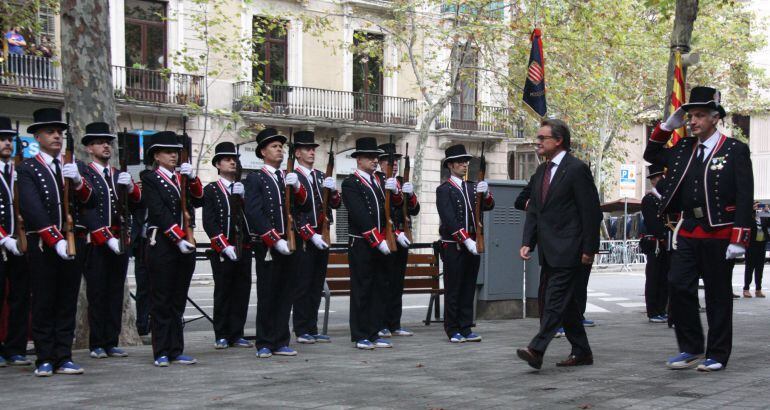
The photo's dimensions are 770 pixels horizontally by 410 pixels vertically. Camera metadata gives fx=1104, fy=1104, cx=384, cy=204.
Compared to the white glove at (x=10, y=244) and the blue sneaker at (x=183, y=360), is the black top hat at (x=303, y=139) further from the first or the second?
the white glove at (x=10, y=244)

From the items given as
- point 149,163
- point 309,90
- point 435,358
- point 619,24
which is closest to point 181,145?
point 149,163

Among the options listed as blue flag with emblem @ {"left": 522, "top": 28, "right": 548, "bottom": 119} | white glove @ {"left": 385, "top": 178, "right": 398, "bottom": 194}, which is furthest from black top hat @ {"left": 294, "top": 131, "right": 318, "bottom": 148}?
blue flag with emblem @ {"left": 522, "top": 28, "right": 548, "bottom": 119}

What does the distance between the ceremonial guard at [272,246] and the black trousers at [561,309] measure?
2.59m

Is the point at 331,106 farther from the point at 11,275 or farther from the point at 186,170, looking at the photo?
the point at 11,275

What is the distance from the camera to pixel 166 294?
9.80 metres

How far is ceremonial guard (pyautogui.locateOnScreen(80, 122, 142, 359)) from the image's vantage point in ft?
33.1

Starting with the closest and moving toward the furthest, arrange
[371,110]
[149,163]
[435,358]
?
[435,358] < [149,163] < [371,110]

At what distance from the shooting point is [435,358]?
10.1 m

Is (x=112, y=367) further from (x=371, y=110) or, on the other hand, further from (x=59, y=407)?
(x=371, y=110)

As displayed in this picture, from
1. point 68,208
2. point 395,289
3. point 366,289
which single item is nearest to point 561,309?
point 366,289

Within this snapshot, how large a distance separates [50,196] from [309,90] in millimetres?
28484

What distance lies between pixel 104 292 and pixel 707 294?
5.42 metres

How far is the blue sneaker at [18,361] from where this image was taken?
980 centimetres

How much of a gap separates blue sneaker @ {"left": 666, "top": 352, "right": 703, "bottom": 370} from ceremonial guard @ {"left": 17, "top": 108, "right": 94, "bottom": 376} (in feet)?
15.8
